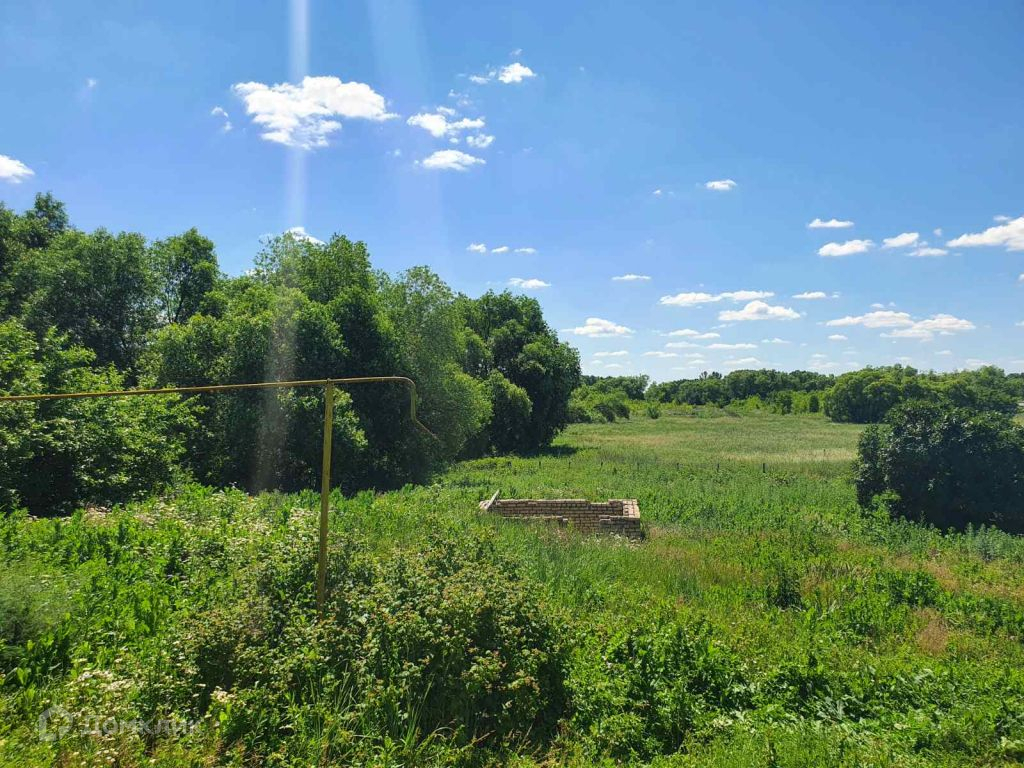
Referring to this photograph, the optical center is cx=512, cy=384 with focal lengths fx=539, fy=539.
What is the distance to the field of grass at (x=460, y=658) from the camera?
411 cm

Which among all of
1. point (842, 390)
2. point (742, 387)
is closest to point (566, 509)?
point (842, 390)

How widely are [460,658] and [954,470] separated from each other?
19.9m

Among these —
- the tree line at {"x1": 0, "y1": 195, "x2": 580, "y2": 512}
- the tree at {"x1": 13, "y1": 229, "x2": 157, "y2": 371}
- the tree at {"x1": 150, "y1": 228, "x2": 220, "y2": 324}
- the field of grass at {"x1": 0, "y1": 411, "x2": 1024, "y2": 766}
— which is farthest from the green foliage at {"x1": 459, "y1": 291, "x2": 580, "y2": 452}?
the field of grass at {"x1": 0, "y1": 411, "x2": 1024, "y2": 766}

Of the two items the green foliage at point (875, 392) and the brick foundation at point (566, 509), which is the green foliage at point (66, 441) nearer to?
the brick foundation at point (566, 509)

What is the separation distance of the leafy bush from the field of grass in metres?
10.7

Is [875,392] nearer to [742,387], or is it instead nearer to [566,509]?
[742,387]

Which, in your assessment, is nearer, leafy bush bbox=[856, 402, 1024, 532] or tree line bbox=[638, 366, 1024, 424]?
leafy bush bbox=[856, 402, 1024, 532]

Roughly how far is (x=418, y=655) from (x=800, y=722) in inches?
135

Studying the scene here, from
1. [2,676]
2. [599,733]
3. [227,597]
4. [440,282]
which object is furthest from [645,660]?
[440,282]

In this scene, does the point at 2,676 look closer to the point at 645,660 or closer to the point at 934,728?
the point at 645,660

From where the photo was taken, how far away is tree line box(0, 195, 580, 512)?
1155cm

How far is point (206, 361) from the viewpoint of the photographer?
18719 mm

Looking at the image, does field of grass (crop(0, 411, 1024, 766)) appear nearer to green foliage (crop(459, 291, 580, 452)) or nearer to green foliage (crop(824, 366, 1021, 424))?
green foliage (crop(459, 291, 580, 452))

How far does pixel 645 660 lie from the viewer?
5.50 m
